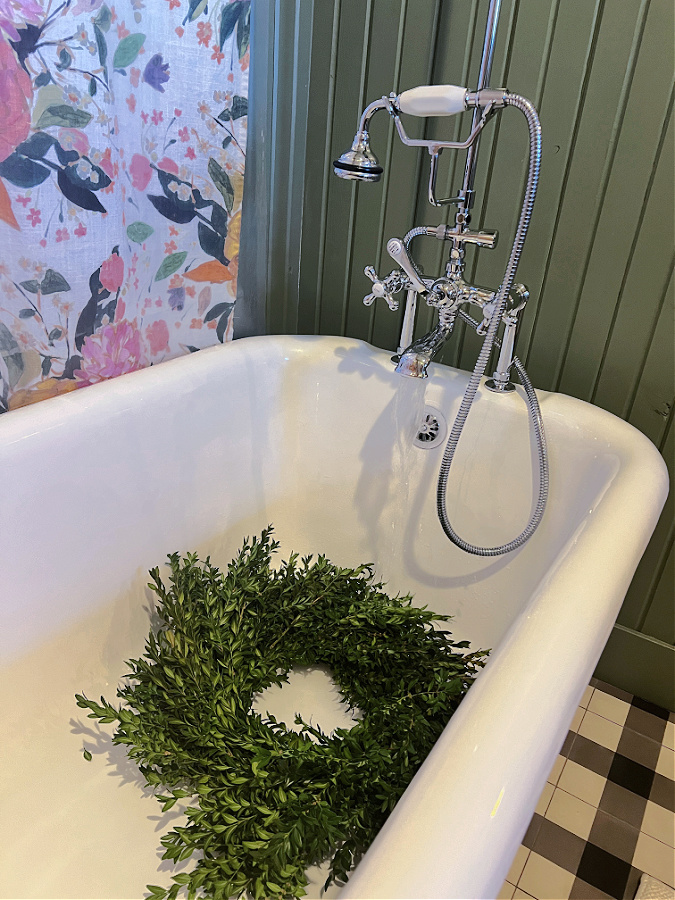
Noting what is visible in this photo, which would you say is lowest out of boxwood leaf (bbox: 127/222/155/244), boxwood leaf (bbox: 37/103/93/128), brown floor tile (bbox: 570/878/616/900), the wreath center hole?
brown floor tile (bbox: 570/878/616/900)

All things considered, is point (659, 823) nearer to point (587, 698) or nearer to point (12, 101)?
point (587, 698)

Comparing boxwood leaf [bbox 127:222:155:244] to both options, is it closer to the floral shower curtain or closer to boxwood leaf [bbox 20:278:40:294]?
the floral shower curtain

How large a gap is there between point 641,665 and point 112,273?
1331mm

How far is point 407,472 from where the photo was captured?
135cm

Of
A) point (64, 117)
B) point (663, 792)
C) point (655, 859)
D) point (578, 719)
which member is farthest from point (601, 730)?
point (64, 117)

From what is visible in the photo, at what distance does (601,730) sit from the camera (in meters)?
1.35

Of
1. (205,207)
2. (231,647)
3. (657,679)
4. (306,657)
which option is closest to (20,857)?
(231,647)

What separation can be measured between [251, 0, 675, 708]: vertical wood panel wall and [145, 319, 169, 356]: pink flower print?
372mm

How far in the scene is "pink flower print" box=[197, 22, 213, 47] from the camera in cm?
118

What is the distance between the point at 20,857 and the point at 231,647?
381mm

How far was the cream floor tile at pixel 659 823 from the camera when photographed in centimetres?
115

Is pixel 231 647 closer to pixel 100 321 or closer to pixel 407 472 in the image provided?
pixel 407 472

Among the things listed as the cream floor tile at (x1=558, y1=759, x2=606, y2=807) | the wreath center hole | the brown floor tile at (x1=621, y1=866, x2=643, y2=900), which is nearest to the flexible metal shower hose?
the wreath center hole

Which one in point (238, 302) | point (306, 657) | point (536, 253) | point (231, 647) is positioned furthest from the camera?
point (238, 302)
